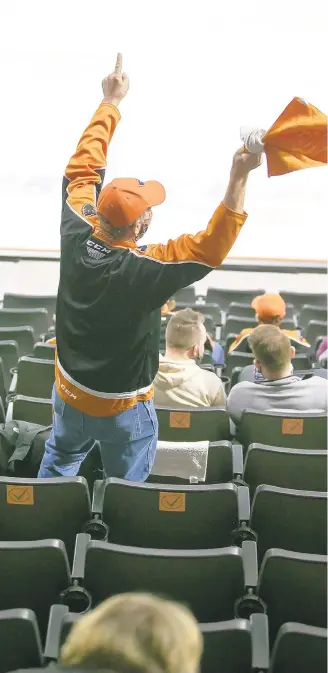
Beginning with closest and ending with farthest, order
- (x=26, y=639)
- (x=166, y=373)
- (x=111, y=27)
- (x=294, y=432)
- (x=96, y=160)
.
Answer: (x=26, y=639)
(x=96, y=160)
(x=294, y=432)
(x=166, y=373)
(x=111, y=27)

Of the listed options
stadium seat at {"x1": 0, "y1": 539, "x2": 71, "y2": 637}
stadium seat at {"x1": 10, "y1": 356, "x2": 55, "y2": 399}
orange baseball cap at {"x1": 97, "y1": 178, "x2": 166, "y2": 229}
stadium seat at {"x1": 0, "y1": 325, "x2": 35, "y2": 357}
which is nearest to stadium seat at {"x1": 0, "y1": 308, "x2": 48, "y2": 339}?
stadium seat at {"x1": 0, "y1": 325, "x2": 35, "y2": 357}

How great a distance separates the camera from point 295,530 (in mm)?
2514

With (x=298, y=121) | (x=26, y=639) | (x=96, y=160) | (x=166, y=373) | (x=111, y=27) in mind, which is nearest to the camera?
(x=26, y=639)

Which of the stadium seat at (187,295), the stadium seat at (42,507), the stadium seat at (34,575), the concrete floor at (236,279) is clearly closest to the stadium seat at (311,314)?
the stadium seat at (187,295)

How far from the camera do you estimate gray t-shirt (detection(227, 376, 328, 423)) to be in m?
3.39

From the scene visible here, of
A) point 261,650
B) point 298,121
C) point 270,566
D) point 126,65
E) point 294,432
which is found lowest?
point 261,650

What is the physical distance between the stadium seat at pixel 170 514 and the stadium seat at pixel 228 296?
13.5 ft

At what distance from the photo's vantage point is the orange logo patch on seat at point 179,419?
126 inches

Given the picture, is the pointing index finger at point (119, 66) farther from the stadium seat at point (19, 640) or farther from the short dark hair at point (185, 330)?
the stadium seat at point (19, 640)

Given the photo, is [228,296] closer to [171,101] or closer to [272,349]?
[171,101]

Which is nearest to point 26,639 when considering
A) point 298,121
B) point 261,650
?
point 261,650

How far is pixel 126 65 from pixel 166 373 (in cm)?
530

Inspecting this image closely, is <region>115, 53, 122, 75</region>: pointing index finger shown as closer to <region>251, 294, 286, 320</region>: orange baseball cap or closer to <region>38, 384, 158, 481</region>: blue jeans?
<region>38, 384, 158, 481</region>: blue jeans

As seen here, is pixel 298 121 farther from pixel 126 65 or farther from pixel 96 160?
pixel 126 65
